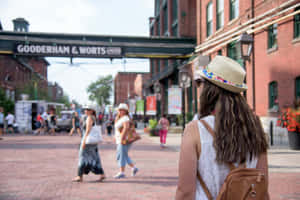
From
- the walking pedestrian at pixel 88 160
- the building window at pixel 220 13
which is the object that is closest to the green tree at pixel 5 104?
the building window at pixel 220 13

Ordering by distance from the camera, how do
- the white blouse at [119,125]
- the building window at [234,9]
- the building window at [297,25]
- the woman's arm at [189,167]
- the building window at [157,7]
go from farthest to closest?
the building window at [157,7]
the building window at [234,9]
the building window at [297,25]
the white blouse at [119,125]
the woman's arm at [189,167]

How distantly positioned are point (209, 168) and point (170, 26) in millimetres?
35384

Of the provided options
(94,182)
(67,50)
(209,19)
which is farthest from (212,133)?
(209,19)

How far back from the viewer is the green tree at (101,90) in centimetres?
10356

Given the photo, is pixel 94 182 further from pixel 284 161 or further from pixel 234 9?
pixel 234 9

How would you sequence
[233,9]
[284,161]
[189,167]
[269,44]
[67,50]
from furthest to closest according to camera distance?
[67,50] < [233,9] < [269,44] < [284,161] < [189,167]

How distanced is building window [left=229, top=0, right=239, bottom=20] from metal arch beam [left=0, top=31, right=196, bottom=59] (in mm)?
5910

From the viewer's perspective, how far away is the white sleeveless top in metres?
1.99

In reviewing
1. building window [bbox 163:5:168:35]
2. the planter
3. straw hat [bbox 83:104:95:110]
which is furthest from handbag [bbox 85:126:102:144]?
building window [bbox 163:5:168:35]

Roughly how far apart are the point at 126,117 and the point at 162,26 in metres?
34.2

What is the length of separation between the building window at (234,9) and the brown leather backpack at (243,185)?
66.8 feet

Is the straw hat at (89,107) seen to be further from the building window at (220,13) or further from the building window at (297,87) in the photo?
the building window at (220,13)

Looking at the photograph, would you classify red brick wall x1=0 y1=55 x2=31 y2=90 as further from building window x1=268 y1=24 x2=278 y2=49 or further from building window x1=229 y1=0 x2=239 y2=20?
building window x1=268 y1=24 x2=278 y2=49

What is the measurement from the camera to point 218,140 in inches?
77.7
